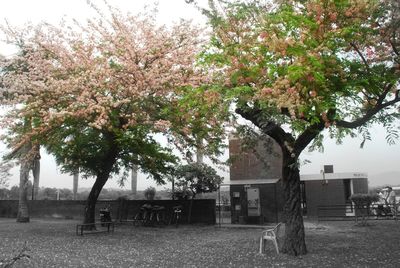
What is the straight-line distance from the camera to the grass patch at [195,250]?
408 inches

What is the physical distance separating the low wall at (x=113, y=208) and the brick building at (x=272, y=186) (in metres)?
1.73

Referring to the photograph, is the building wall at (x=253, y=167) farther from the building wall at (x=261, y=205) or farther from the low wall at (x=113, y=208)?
the low wall at (x=113, y=208)

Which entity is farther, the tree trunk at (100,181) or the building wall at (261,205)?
the building wall at (261,205)

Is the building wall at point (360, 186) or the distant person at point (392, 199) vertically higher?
the building wall at point (360, 186)

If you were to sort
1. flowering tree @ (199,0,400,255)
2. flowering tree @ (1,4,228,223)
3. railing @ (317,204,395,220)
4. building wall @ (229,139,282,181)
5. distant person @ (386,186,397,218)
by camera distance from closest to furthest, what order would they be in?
flowering tree @ (199,0,400,255) → flowering tree @ (1,4,228,223) → distant person @ (386,186,397,218) → railing @ (317,204,395,220) → building wall @ (229,139,282,181)

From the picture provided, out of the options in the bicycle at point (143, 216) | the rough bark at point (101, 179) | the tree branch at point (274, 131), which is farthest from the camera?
the bicycle at point (143, 216)

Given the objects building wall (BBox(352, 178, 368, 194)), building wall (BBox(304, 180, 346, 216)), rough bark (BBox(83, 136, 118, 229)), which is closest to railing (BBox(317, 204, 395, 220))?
building wall (BBox(304, 180, 346, 216))

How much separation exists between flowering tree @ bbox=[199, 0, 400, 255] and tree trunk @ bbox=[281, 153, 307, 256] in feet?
→ 0.09

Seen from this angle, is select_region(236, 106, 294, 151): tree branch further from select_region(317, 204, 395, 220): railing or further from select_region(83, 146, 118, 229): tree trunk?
select_region(317, 204, 395, 220): railing

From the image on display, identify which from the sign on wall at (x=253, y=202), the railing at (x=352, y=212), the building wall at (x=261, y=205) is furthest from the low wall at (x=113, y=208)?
the railing at (x=352, y=212)

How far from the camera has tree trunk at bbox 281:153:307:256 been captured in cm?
1134

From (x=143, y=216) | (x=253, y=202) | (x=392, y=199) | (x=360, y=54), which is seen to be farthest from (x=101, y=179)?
(x=392, y=199)

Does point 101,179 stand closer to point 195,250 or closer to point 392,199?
point 195,250

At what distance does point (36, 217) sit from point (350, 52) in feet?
93.2
